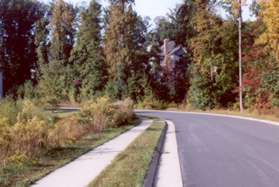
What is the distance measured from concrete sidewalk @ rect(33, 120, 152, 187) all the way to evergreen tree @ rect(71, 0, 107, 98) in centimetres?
4676

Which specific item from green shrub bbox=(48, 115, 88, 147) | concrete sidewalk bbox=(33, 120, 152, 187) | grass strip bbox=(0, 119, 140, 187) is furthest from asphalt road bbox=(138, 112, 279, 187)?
green shrub bbox=(48, 115, 88, 147)

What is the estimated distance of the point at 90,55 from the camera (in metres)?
67.8

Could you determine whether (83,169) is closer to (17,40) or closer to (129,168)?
(129,168)

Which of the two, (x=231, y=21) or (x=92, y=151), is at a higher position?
(x=231, y=21)

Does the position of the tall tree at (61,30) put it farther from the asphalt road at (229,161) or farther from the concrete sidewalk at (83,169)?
the concrete sidewalk at (83,169)

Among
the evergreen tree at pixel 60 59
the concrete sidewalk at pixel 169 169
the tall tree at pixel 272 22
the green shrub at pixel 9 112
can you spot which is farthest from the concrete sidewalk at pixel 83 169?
the evergreen tree at pixel 60 59

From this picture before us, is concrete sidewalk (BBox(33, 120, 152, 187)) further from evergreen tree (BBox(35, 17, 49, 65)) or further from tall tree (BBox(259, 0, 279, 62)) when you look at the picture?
evergreen tree (BBox(35, 17, 49, 65))

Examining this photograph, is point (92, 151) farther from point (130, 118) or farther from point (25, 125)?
point (130, 118)

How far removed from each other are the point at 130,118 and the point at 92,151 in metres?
18.1

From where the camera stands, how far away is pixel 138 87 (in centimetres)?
6378

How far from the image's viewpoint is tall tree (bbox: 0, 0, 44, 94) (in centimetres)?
7488

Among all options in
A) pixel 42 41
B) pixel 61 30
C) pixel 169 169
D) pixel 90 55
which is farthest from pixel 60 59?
pixel 169 169

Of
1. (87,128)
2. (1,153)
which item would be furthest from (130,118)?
(1,153)

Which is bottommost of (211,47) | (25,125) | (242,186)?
(242,186)
